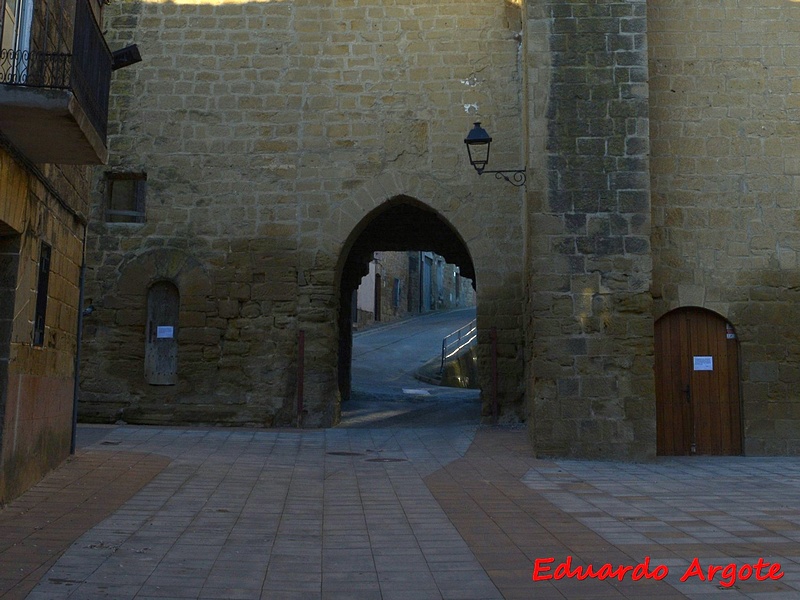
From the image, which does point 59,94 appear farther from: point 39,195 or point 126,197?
point 126,197

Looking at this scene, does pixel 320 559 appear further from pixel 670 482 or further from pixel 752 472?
pixel 752 472

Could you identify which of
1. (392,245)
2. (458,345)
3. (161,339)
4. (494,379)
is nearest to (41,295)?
(161,339)

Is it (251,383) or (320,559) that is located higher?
(251,383)

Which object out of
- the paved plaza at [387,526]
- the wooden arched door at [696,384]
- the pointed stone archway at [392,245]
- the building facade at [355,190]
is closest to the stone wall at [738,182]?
the building facade at [355,190]

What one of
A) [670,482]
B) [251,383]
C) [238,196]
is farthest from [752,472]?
[238,196]

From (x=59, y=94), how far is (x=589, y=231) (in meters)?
6.14

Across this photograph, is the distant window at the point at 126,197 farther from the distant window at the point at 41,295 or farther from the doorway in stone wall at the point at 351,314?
the distant window at the point at 41,295

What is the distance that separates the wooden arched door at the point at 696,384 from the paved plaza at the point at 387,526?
71cm

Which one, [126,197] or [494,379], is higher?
[126,197]

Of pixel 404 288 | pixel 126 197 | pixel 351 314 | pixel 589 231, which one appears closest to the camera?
pixel 589 231

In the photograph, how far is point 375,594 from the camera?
3.93 meters

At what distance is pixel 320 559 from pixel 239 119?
8.46 m

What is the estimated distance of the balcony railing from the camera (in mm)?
5332

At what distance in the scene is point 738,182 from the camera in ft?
32.7
